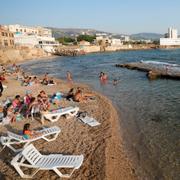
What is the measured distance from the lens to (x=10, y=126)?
1273 cm

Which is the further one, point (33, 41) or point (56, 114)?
point (33, 41)

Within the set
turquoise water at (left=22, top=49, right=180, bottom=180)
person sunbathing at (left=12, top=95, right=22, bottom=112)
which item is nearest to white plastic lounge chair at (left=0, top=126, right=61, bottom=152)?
turquoise water at (left=22, top=49, right=180, bottom=180)

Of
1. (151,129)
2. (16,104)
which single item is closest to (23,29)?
(16,104)

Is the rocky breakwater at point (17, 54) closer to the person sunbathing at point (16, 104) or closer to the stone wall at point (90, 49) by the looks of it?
the stone wall at point (90, 49)

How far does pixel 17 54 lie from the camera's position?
3177 inches

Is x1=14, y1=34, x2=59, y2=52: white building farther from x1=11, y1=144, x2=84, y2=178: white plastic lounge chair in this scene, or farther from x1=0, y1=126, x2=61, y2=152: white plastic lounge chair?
x1=11, y1=144, x2=84, y2=178: white plastic lounge chair

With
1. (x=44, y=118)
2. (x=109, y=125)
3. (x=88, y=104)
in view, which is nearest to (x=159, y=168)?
(x=109, y=125)

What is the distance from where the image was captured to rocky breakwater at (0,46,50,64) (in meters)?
71.3

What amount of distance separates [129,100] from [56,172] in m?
11.8

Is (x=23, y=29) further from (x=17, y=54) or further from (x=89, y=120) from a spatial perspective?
(x=89, y=120)

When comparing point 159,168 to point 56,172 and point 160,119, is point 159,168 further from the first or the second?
point 160,119

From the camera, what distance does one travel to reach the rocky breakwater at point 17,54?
234ft

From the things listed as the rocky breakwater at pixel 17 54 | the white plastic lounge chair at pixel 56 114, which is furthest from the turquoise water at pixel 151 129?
the rocky breakwater at pixel 17 54

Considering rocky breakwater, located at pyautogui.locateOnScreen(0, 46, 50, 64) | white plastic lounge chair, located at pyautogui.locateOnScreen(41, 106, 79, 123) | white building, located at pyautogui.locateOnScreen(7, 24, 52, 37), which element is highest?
white building, located at pyautogui.locateOnScreen(7, 24, 52, 37)
